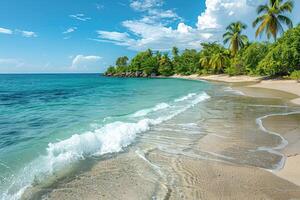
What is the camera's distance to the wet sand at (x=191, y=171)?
16.5 feet

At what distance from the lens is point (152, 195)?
496cm

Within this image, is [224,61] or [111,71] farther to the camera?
[111,71]

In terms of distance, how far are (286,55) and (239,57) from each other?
2112cm

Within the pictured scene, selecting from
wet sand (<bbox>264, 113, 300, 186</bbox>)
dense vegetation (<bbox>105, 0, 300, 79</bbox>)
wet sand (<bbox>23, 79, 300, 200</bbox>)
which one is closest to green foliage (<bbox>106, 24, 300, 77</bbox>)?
dense vegetation (<bbox>105, 0, 300, 79</bbox>)

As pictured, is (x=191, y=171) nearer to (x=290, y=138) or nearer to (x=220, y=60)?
(x=290, y=138)

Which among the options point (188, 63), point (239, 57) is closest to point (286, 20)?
point (239, 57)

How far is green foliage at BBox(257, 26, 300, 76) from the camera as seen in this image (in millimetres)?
32312

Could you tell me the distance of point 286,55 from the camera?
108 feet

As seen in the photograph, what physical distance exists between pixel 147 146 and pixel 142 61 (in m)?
94.6

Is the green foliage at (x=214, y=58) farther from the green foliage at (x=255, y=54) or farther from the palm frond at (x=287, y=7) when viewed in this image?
the palm frond at (x=287, y=7)

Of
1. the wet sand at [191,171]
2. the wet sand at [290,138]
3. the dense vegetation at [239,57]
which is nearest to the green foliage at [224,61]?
the dense vegetation at [239,57]

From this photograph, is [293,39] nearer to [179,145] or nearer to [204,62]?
[179,145]

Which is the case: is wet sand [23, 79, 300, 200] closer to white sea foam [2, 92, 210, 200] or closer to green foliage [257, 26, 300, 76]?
white sea foam [2, 92, 210, 200]

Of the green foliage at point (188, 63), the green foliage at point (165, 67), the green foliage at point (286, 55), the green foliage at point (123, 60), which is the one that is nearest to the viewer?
the green foliage at point (286, 55)
